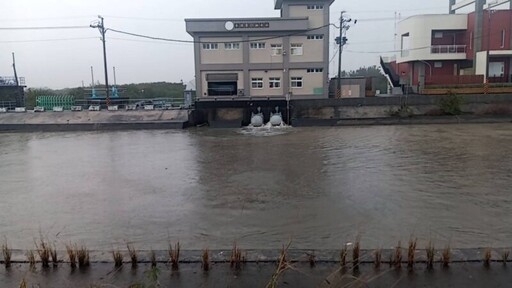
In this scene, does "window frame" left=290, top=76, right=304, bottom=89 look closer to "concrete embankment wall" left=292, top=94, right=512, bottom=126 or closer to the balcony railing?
"concrete embankment wall" left=292, top=94, right=512, bottom=126

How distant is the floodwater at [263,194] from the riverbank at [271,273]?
124 centimetres

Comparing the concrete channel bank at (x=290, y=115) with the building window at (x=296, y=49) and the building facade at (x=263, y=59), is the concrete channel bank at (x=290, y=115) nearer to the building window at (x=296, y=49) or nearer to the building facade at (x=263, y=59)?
the building facade at (x=263, y=59)

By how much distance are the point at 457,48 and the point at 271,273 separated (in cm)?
3732

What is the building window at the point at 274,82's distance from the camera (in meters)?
34.8

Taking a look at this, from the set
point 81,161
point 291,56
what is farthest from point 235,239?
point 291,56

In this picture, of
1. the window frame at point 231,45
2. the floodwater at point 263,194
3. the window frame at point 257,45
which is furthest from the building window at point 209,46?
the floodwater at point 263,194

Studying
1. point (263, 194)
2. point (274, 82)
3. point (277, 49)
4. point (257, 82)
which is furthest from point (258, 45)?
point (263, 194)

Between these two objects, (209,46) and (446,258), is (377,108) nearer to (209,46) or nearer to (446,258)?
(209,46)

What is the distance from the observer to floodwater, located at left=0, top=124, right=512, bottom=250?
19.0 feet

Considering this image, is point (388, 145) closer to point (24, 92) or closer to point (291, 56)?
point (291, 56)

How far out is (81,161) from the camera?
13273 millimetres

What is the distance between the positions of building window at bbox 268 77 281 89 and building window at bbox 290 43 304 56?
2655 mm

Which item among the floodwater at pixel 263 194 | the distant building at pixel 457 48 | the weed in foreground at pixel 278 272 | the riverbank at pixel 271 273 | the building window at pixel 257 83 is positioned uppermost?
the distant building at pixel 457 48

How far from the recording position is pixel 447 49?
35.5 metres
